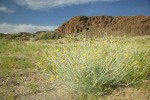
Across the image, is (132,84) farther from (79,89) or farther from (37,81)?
(37,81)

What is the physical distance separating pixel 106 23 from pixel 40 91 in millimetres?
66532

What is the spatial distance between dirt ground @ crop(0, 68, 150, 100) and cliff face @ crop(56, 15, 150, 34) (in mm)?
52830

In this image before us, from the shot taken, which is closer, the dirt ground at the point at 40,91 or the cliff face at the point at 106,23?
the dirt ground at the point at 40,91

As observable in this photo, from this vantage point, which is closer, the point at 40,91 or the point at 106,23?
the point at 40,91

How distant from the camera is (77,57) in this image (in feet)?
17.2

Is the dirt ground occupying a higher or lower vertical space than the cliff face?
lower

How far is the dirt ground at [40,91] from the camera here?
4602 millimetres

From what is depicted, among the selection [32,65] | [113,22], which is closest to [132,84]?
[32,65]

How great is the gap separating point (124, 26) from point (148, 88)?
5955 cm

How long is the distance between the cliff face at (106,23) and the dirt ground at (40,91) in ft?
173

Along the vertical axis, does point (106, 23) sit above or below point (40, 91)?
above

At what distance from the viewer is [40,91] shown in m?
5.22

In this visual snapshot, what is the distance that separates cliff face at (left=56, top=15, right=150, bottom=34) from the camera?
2356 inches

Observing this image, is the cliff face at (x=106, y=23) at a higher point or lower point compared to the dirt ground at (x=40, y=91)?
higher
